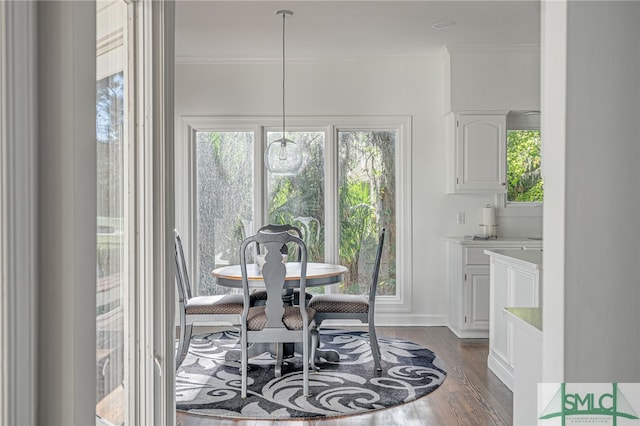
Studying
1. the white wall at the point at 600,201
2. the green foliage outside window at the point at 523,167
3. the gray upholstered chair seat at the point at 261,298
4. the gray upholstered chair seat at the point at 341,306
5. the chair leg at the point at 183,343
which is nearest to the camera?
the white wall at the point at 600,201

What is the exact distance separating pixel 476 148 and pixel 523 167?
2.04 ft

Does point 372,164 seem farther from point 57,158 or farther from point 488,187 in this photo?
point 57,158

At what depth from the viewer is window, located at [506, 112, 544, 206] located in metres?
5.14

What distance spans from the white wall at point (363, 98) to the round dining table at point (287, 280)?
1511mm

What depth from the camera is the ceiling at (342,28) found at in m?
3.82

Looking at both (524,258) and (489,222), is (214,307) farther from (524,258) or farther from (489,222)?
(489,222)

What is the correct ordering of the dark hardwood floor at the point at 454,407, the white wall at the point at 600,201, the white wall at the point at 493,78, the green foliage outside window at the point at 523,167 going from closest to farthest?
the white wall at the point at 600,201 → the dark hardwood floor at the point at 454,407 → the white wall at the point at 493,78 → the green foliage outside window at the point at 523,167

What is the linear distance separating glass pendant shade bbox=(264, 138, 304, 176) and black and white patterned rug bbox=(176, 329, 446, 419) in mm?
1558

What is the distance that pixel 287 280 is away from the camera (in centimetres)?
337

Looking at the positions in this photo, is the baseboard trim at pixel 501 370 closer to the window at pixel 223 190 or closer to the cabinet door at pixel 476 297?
the cabinet door at pixel 476 297

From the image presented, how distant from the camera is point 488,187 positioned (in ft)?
16.2

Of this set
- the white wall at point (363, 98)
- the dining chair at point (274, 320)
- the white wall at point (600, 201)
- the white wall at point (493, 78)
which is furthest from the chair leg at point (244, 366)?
the white wall at point (493, 78)

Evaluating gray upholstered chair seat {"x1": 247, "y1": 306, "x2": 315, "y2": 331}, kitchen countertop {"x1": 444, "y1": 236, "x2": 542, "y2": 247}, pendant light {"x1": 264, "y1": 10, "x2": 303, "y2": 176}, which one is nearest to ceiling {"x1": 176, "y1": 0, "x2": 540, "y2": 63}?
pendant light {"x1": 264, "y1": 10, "x2": 303, "y2": 176}

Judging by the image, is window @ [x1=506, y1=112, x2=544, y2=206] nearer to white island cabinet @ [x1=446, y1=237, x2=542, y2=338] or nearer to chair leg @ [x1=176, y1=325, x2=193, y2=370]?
white island cabinet @ [x1=446, y1=237, x2=542, y2=338]
